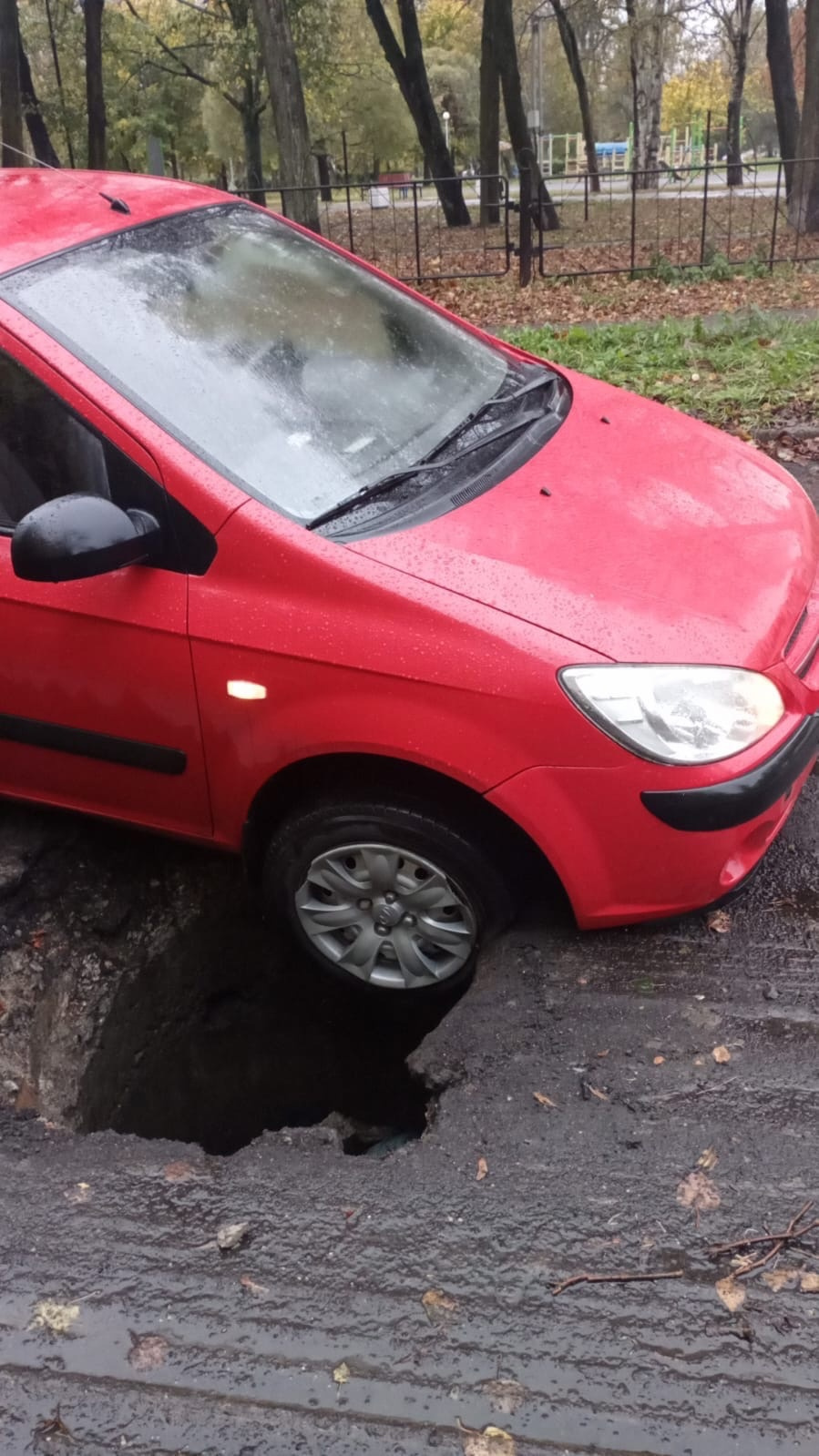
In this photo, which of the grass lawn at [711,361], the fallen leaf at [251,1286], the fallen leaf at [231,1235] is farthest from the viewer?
the grass lawn at [711,361]

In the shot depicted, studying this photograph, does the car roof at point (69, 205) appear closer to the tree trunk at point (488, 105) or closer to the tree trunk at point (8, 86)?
the tree trunk at point (8, 86)

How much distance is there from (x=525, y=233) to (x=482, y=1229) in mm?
Result: 12720

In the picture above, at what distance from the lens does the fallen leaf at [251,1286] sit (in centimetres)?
211

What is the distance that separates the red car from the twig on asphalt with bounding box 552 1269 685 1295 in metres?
0.82

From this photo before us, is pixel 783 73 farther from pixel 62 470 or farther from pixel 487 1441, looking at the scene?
pixel 487 1441

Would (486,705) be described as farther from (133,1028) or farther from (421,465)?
(133,1028)

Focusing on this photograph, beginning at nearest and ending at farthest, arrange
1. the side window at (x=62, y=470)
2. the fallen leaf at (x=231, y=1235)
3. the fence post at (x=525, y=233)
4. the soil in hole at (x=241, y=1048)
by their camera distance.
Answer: the fallen leaf at (x=231, y=1235)
the side window at (x=62, y=470)
the soil in hole at (x=241, y=1048)
the fence post at (x=525, y=233)

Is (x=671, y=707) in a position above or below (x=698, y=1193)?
above

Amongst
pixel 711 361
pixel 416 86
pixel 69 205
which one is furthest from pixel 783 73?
pixel 69 205

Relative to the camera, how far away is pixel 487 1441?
184 centimetres

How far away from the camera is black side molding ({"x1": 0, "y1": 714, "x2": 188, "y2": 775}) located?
9.42ft

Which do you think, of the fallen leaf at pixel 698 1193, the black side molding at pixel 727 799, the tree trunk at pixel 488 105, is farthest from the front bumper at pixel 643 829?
the tree trunk at pixel 488 105

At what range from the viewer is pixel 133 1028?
3369 millimetres

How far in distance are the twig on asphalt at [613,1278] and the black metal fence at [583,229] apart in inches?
459
